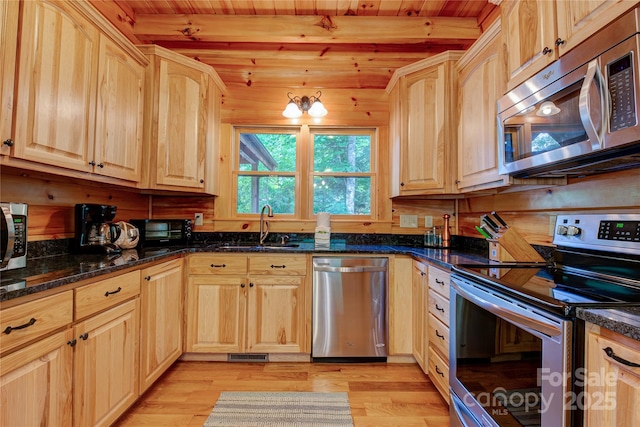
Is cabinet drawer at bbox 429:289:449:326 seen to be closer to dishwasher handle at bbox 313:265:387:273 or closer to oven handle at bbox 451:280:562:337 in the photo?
oven handle at bbox 451:280:562:337

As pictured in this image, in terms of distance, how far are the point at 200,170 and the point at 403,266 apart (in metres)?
1.82

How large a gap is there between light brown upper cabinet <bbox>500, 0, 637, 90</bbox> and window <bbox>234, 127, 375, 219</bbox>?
4.72 ft

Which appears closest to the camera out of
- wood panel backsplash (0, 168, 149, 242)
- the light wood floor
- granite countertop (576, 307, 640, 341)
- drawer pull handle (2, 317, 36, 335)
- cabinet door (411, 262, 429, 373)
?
granite countertop (576, 307, 640, 341)

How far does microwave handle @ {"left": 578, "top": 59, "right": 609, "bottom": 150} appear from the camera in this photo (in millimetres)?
986

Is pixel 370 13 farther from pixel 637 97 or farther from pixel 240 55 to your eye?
pixel 637 97

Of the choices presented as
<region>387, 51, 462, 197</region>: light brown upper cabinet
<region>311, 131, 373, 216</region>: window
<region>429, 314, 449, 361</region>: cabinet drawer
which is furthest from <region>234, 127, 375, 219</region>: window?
<region>429, 314, 449, 361</region>: cabinet drawer

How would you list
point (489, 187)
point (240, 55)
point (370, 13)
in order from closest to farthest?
point (489, 187) → point (370, 13) → point (240, 55)

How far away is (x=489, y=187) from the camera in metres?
1.78

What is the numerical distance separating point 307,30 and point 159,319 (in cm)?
247

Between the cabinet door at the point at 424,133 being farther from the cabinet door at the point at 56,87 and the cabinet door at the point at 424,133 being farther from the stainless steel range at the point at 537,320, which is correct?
the cabinet door at the point at 56,87

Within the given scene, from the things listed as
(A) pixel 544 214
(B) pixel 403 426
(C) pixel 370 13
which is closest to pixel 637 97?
(A) pixel 544 214

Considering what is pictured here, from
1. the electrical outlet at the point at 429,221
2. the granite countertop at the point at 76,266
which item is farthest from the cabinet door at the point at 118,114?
the electrical outlet at the point at 429,221

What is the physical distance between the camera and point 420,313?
2.03 metres

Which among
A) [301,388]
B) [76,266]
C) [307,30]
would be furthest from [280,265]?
[307,30]
